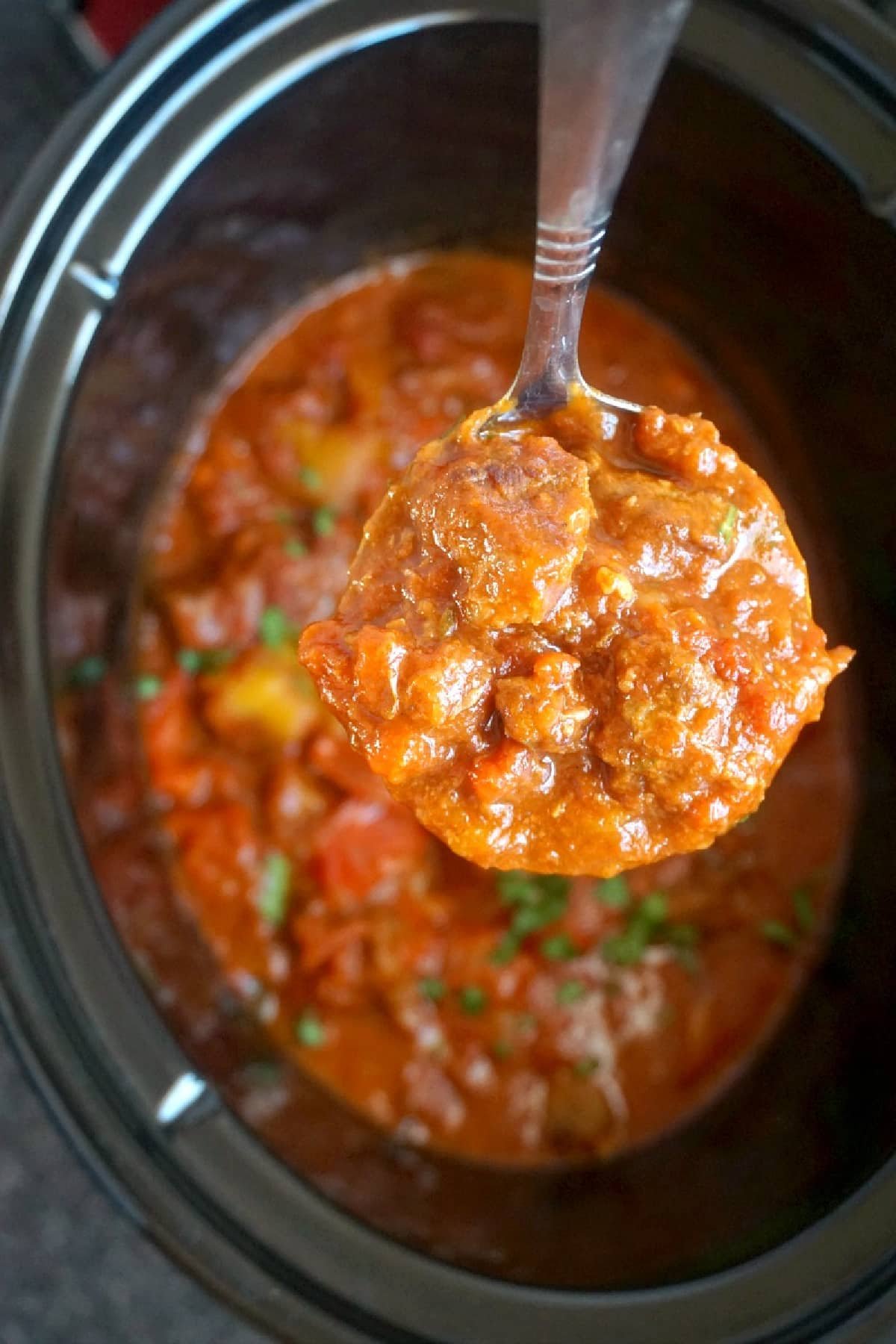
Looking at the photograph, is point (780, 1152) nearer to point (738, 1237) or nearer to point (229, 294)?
point (738, 1237)

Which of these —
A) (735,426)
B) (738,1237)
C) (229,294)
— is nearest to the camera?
(738,1237)

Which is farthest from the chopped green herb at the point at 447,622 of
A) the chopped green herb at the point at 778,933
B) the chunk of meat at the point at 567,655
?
the chopped green herb at the point at 778,933

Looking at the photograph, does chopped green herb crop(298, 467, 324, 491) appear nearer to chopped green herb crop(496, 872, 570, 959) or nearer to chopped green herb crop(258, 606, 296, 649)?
chopped green herb crop(258, 606, 296, 649)

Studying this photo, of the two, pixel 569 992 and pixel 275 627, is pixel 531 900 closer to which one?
pixel 569 992

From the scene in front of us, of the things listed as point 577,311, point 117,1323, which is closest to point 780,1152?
point 117,1323

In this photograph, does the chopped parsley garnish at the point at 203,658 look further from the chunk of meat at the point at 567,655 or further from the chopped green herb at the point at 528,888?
the chunk of meat at the point at 567,655
